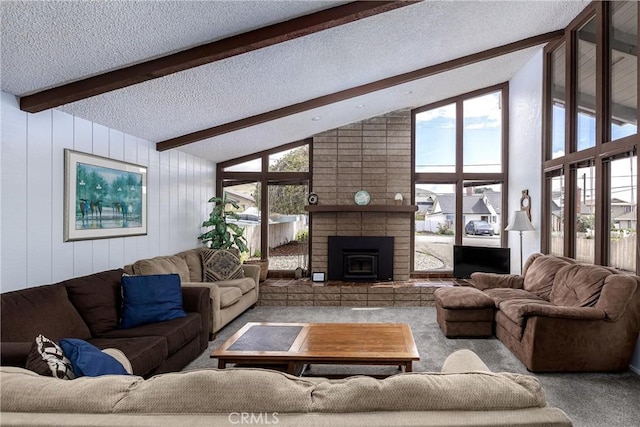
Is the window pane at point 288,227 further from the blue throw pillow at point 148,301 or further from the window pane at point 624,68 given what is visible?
the window pane at point 624,68

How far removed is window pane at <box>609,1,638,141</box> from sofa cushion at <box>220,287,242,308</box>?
440cm

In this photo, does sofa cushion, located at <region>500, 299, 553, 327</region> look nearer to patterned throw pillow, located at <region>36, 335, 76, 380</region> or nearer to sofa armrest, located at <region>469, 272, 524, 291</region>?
sofa armrest, located at <region>469, 272, 524, 291</region>

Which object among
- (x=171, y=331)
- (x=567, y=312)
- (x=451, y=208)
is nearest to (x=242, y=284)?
(x=171, y=331)

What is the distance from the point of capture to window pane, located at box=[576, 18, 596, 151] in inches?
161

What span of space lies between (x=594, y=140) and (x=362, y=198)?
3.22 metres

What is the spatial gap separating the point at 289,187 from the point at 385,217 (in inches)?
70.4

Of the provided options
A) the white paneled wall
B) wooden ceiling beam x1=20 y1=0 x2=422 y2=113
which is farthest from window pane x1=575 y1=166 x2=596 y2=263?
the white paneled wall

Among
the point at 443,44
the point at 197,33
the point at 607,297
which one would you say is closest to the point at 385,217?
the point at 443,44

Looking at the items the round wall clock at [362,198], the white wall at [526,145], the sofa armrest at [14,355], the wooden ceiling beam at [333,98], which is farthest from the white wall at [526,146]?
the sofa armrest at [14,355]

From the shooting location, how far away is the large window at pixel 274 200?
21.6ft

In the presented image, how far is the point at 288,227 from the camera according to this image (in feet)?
21.8

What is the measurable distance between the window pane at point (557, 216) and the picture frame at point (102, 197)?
516 centimetres

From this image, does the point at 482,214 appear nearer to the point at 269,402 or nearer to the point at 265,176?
the point at 265,176

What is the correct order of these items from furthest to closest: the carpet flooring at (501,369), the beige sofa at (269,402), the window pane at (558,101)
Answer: the window pane at (558,101), the carpet flooring at (501,369), the beige sofa at (269,402)
